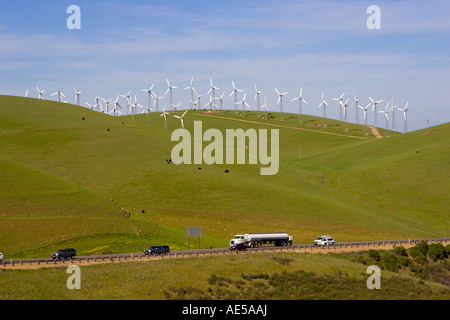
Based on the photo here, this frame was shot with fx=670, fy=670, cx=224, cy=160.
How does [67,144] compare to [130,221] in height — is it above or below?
above

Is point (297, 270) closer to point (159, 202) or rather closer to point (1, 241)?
point (1, 241)

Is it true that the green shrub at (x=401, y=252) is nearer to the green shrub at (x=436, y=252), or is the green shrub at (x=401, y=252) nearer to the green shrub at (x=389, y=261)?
the green shrub at (x=436, y=252)

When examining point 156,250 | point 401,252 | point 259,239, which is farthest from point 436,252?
point 156,250

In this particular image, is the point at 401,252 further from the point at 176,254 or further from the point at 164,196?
the point at 164,196

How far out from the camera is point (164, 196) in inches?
5472

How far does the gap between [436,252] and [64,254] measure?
5112cm

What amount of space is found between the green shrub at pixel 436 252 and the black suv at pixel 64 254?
162 ft

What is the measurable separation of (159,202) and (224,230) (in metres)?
23.1

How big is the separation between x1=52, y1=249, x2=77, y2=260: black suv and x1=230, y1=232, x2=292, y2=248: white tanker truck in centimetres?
2255

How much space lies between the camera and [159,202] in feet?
444

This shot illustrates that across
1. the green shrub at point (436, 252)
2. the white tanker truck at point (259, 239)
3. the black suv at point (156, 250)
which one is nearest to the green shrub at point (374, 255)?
the green shrub at point (436, 252)

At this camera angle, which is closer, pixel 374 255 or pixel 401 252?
pixel 374 255

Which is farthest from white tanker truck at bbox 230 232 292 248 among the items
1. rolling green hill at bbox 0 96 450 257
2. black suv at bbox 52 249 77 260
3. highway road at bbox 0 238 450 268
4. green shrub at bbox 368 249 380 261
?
black suv at bbox 52 249 77 260
